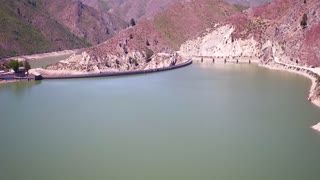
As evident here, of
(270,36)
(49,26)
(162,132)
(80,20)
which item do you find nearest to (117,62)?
(270,36)

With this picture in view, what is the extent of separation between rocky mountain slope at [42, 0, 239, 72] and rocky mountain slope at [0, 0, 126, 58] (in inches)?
1340

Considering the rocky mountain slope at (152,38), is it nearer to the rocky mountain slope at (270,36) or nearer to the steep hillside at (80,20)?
the rocky mountain slope at (270,36)

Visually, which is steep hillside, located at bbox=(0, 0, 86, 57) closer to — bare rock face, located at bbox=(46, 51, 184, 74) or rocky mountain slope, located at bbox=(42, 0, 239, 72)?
rocky mountain slope, located at bbox=(42, 0, 239, 72)

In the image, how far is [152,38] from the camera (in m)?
103

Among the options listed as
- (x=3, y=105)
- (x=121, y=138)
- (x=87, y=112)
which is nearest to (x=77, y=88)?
(x=3, y=105)

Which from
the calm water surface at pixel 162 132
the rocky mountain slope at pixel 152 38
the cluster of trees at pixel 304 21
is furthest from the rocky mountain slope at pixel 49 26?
the cluster of trees at pixel 304 21

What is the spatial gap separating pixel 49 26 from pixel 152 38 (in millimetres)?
52146

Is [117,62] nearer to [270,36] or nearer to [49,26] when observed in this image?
[270,36]

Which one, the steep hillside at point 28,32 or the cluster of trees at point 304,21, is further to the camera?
the steep hillside at point 28,32

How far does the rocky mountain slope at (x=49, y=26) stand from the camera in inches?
4734

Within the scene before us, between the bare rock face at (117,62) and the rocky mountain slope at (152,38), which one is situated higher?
the rocky mountain slope at (152,38)

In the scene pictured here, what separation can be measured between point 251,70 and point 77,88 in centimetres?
3045

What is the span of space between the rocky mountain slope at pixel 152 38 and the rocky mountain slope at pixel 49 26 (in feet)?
112

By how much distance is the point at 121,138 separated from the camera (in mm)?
33844
